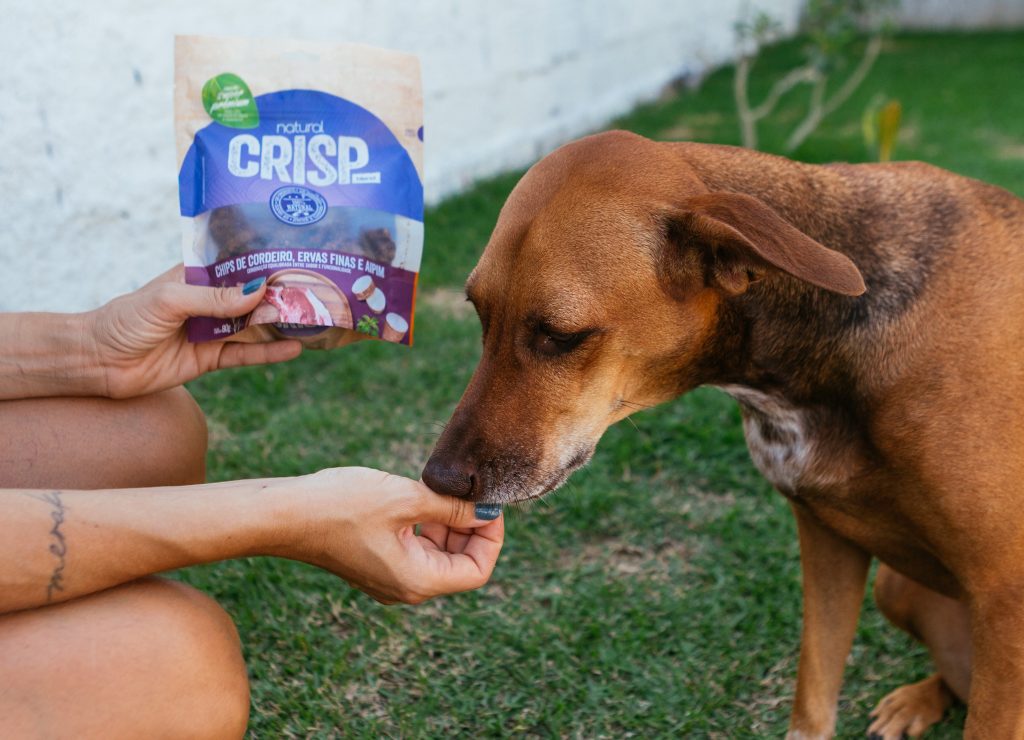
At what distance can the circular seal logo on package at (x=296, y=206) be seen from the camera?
264 cm

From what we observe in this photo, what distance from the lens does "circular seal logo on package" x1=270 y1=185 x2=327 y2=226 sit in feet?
8.65

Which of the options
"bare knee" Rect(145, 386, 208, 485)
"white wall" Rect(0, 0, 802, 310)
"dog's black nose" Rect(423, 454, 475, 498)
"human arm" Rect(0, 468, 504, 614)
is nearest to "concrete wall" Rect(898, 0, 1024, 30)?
"white wall" Rect(0, 0, 802, 310)

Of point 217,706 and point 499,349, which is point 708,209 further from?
point 217,706

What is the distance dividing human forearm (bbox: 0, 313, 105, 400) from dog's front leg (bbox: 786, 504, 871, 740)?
1.92m

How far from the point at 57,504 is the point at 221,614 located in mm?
455

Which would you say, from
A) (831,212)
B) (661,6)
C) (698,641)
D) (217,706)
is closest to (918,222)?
(831,212)

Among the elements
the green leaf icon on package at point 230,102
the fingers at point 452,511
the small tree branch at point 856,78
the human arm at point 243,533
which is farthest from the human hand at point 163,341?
the small tree branch at point 856,78

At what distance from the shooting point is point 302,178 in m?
2.65

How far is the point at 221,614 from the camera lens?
2346 millimetres

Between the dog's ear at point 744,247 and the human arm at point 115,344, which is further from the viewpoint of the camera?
the human arm at point 115,344

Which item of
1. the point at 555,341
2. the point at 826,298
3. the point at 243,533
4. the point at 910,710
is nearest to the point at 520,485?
the point at 555,341

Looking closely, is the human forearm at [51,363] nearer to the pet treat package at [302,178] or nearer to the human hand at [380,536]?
the pet treat package at [302,178]

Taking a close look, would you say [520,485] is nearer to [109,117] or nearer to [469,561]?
[469,561]

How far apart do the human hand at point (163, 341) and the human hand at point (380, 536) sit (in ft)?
1.85
